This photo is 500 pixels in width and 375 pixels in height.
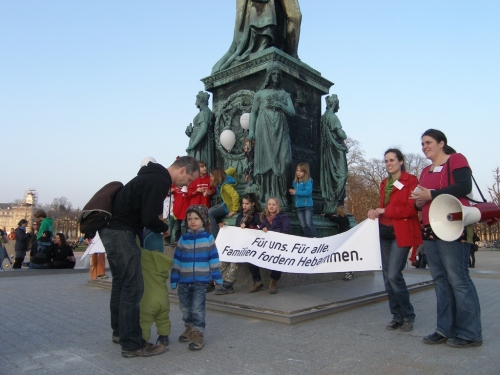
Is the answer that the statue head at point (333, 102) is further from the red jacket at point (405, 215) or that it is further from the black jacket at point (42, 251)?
the black jacket at point (42, 251)

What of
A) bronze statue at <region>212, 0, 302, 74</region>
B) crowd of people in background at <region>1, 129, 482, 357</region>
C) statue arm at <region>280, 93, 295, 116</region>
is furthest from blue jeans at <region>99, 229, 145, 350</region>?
bronze statue at <region>212, 0, 302, 74</region>

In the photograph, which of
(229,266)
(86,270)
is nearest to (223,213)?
(229,266)

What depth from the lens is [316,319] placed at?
5414 millimetres

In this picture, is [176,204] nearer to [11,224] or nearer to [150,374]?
[150,374]

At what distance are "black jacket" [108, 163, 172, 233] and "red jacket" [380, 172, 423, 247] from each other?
2.54 metres

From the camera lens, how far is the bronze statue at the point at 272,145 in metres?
8.30

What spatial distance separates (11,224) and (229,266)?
15550 cm

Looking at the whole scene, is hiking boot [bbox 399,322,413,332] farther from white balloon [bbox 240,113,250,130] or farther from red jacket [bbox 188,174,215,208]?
white balloon [bbox 240,113,250,130]

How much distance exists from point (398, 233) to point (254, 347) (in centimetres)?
203

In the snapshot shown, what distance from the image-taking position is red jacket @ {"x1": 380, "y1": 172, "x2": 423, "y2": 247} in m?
4.88

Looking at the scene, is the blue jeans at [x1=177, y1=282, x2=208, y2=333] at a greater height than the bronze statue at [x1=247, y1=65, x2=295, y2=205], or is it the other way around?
the bronze statue at [x1=247, y1=65, x2=295, y2=205]

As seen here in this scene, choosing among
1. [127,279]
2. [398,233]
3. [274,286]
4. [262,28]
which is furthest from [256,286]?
[262,28]

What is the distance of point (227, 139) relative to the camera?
30.8 feet

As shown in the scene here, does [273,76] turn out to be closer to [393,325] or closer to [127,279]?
[393,325]
